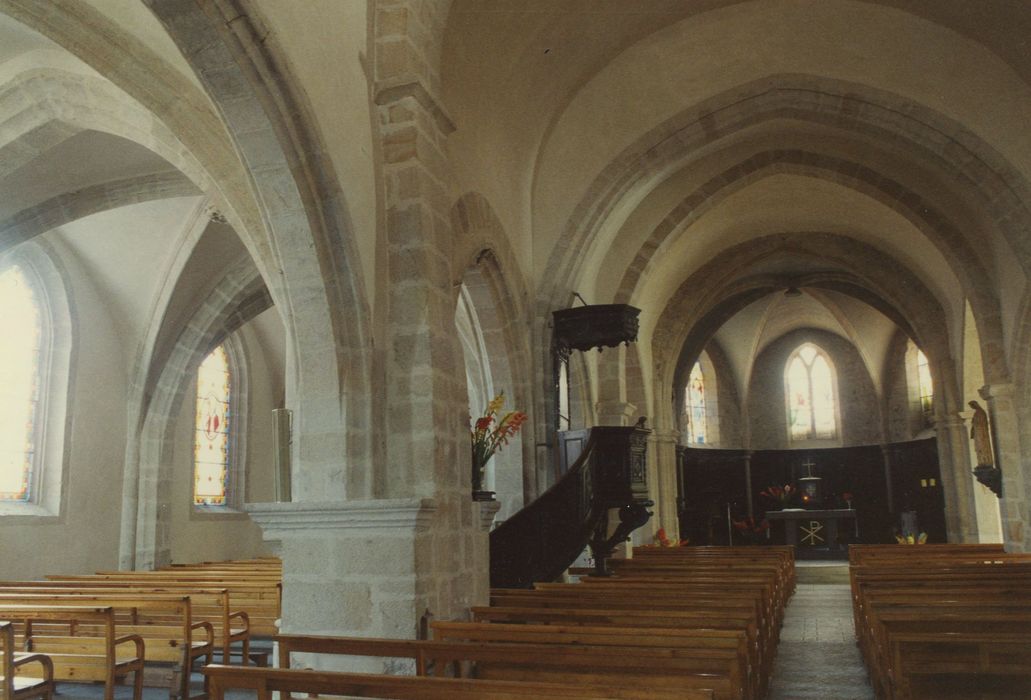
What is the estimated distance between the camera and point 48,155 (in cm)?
958

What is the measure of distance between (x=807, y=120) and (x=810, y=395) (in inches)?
596

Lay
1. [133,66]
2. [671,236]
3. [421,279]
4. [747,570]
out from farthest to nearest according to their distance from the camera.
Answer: [671,236]
[747,570]
[133,66]
[421,279]

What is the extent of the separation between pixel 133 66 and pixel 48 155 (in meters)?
3.42

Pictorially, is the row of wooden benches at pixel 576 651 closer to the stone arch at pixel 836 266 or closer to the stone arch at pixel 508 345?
the stone arch at pixel 508 345

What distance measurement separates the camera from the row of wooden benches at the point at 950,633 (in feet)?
14.4

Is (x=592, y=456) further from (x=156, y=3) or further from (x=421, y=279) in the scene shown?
(x=156, y=3)

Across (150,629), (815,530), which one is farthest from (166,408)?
(815,530)

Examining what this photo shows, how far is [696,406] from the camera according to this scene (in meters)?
24.5

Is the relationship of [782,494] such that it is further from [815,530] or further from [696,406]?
[696,406]

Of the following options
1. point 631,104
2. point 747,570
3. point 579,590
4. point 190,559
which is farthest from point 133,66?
point 190,559

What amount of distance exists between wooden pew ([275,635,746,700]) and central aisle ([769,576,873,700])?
2794 mm

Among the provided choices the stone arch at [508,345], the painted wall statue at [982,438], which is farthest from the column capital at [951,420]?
the stone arch at [508,345]

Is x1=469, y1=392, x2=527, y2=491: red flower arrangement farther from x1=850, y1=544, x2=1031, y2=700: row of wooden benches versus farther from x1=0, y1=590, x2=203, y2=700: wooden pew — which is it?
x1=850, y1=544, x2=1031, y2=700: row of wooden benches

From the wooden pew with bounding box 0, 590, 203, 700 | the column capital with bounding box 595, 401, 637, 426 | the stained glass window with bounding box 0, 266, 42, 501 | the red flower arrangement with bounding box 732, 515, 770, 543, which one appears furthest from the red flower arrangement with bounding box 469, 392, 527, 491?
the red flower arrangement with bounding box 732, 515, 770, 543
